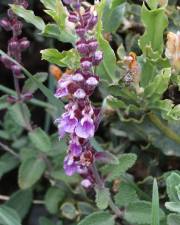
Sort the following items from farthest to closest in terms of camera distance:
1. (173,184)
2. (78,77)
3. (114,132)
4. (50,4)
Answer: (114,132), (50,4), (173,184), (78,77)

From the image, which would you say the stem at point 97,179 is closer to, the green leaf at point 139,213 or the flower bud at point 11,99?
the green leaf at point 139,213

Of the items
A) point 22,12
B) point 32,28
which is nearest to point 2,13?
point 32,28

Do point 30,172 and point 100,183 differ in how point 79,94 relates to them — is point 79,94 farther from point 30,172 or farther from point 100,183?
point 30,172

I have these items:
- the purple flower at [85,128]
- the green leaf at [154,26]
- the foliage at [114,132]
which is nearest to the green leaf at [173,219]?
the foliage at [114,132]

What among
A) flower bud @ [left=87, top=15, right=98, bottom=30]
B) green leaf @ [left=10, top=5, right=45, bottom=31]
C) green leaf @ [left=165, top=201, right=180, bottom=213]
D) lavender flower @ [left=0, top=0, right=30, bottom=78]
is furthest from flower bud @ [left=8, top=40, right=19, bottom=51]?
green leaf @ [left=165, top=201, right=180, bottom=213]

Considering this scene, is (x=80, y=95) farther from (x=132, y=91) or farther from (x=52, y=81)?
(x=52, y=81)

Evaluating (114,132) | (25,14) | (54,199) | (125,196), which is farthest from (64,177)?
(25,14)
